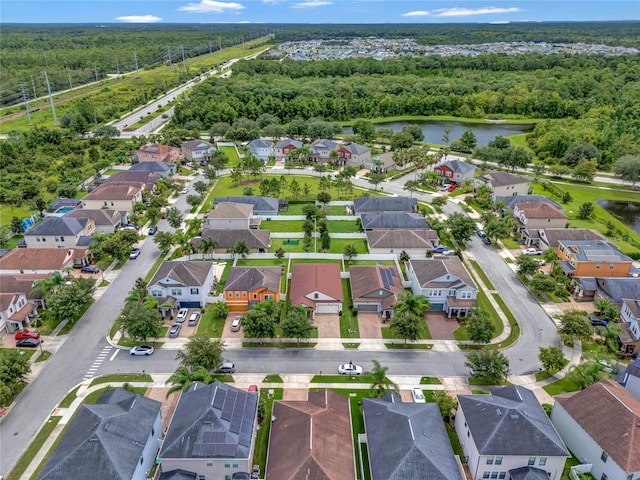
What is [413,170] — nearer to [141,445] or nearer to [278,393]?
[278,393]

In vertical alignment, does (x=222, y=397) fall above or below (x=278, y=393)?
above

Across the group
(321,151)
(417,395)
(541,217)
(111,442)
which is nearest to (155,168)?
(321,151)

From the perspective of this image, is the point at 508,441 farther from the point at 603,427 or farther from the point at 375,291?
the point at 375,291

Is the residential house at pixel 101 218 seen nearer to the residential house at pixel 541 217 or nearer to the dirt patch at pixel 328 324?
the dirt patch at pixel 328 324

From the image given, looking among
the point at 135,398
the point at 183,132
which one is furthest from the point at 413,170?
the point at 135,398

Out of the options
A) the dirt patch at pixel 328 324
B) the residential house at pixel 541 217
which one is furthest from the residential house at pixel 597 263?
the dirt patch at pixel 328 324
